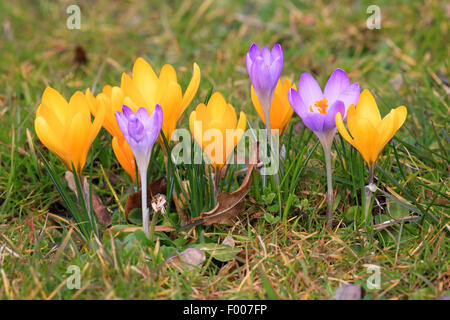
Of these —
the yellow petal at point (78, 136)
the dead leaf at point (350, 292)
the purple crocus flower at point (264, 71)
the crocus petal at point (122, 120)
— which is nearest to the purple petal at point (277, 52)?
the purple crocus flower at point (264, 71)

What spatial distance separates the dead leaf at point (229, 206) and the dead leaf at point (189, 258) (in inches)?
5.4

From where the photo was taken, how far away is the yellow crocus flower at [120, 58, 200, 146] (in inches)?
65.2

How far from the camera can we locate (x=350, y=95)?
168 cm

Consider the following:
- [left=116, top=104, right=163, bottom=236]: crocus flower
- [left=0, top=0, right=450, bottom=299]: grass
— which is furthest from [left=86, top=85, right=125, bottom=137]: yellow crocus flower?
[left=0, top=0, right=450, bottom=299]: grass

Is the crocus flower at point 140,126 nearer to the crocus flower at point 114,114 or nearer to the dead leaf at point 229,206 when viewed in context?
the crocus flower at point 114,114

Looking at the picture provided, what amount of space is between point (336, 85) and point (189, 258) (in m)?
0.72

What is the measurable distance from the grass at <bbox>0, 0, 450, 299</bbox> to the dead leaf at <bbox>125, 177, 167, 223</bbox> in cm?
6

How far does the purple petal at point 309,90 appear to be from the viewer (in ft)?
5.60

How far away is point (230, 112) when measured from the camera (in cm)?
168

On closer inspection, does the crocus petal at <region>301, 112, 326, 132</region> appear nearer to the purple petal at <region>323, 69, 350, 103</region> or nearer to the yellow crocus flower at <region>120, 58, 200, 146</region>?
the purple petal at <region>323, 69, 350, 103</region>

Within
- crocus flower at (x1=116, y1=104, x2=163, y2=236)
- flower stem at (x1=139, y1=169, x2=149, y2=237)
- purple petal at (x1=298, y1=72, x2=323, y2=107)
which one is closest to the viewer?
crocus flower at (x1=116, y1=104, x2=163, y2=236)

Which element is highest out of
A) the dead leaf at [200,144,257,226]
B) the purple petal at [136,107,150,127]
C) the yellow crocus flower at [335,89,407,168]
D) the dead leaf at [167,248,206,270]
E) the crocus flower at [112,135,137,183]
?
the purple petal at [136,107,150,127]
